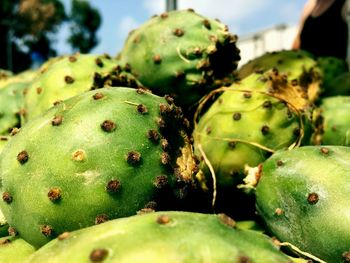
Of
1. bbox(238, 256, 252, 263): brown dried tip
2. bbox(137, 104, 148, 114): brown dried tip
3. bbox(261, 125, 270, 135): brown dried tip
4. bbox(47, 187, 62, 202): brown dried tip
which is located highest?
bbox(137, 104, 148, 114): brown dried tip

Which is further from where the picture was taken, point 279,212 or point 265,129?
point 265,129

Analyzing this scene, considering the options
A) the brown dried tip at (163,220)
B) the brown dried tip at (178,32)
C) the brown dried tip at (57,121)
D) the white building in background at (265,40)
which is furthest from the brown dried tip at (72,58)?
the white building in background at (265,40)

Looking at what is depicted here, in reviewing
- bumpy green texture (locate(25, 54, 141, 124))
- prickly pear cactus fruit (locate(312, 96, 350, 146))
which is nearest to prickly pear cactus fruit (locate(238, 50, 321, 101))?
prickly pear cactus fruit (locate(312, 96, 350, 146))

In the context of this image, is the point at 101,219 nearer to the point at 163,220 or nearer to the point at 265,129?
the point at 163,220

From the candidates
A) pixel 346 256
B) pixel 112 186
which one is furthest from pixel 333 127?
pixel 112 186

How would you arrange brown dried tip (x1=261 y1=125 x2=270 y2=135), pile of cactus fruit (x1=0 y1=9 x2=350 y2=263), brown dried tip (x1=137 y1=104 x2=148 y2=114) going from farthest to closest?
brown dried tip (x1=261 y1=125 x2=270 y2=135) < brown dried tip (x1=137 y1=104 x2=148 y2=114) < pile of cactus fruit (x1=0 y1=9 x2=350 y2=263)

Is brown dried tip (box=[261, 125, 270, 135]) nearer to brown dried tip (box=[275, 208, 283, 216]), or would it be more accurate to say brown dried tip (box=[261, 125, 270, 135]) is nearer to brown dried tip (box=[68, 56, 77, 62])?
brown dried tip (box=[275, 208, 283, 216])
